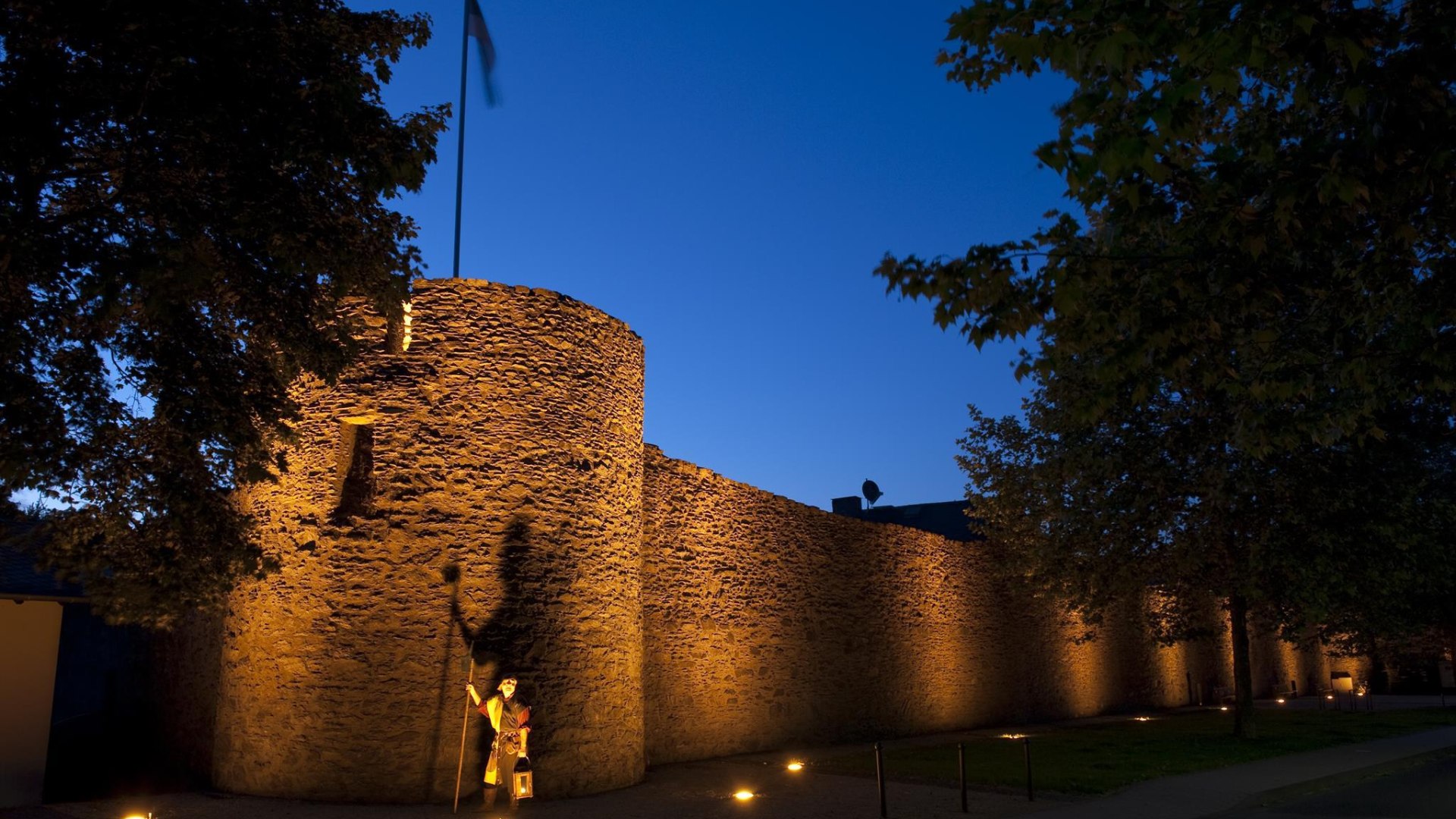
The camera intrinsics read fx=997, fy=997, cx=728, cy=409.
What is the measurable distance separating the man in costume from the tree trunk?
1416 cm

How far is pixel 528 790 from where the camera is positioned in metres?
9.69

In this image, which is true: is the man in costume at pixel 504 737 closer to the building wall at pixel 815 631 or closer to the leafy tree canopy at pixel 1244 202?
the building wall at pixel 815 631

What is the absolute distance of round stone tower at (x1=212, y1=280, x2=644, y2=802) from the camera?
9.92 m

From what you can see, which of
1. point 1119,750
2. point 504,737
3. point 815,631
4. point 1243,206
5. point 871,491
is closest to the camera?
point 1243,206

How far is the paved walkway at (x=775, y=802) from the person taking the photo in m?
9.41

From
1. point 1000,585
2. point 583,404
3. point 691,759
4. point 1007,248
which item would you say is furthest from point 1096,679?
point 1007,248

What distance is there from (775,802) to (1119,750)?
8.23 m

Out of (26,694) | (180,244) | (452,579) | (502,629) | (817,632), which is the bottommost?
(26,694)

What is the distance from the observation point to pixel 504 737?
32.2ft

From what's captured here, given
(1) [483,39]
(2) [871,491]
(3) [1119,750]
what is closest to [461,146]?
(1) [483,39]

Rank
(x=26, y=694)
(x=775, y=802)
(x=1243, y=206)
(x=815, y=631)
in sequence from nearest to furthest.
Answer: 1. (x=1243, y=206)
2. (x=775, y=802)
3. (x=26, y=694)
4. (x=815, y=631)

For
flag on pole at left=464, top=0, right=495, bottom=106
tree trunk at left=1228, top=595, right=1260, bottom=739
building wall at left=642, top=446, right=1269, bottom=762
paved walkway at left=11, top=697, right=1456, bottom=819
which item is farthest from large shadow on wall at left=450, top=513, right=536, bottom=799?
tree trunk at left=1228, top=595, right=1260, bottom=739

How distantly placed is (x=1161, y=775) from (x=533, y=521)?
346 inches

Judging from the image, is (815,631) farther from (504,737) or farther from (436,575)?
(436,575)
